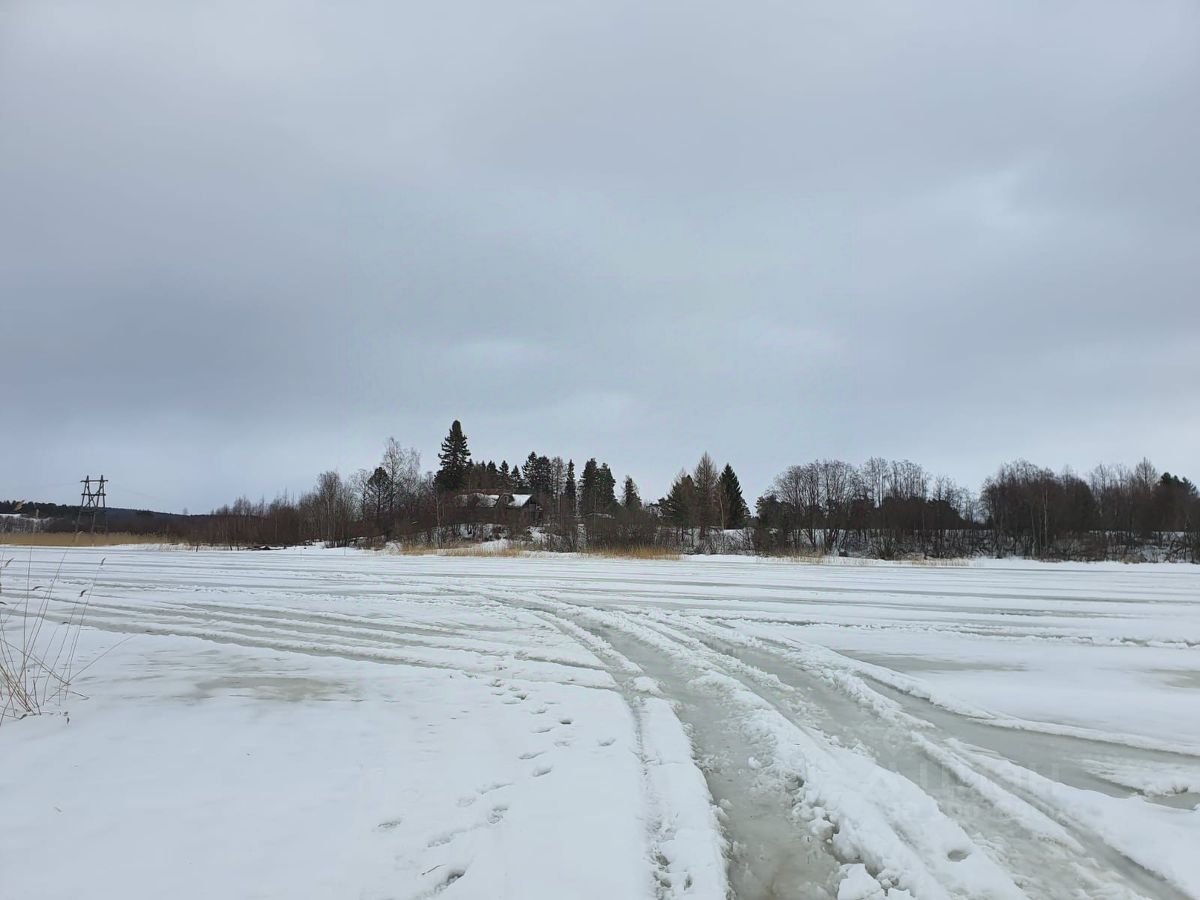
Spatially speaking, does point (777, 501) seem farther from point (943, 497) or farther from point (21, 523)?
point (21, 523)

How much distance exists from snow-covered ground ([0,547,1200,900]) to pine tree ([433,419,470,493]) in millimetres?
65856

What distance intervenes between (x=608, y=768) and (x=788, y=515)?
63.0m

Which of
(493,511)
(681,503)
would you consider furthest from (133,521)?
(681,503)

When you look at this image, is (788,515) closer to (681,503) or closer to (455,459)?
(681,503)

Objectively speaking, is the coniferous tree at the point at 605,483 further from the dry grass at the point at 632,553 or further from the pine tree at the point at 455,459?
the dry grass at the point at 632,553

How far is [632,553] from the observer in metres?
34.7

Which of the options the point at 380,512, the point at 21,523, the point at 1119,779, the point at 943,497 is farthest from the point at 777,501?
the point at 21,523

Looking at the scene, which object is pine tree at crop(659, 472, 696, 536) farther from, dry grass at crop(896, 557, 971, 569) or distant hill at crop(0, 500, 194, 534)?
distant hill at crop(0, 500, 194, 534)

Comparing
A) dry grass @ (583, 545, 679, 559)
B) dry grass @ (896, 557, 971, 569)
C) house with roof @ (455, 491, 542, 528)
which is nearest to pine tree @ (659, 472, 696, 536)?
house with roof @ (455, 491, 542, 528)

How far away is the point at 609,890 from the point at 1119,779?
3.33 m

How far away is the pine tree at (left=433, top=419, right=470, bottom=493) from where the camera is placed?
7338cm

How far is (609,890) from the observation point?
2545 mm

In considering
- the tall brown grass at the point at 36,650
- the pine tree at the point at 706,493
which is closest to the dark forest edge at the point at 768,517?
the pine tree at the point at 706,493

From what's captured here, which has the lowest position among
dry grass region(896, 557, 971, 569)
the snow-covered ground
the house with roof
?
dry grass region(896, 557, 971, 569)
